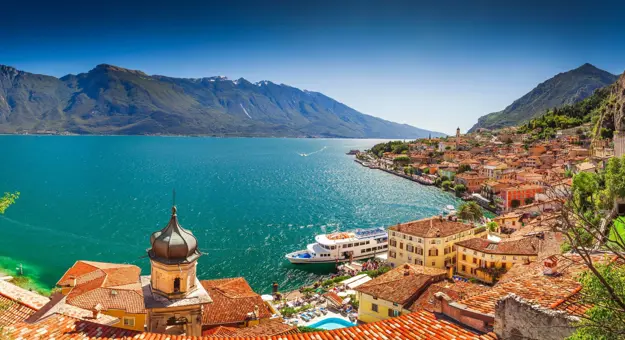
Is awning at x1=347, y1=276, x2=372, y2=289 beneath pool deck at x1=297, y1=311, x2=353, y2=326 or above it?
beneath

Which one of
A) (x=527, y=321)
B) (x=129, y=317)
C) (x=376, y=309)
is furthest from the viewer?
(x=376, y=309)

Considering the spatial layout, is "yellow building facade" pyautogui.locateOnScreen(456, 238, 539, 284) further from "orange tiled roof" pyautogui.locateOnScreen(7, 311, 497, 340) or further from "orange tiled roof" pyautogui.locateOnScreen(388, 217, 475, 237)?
"orange tiled roof" pyautogui.locateOnScreen(7, 311, 497, 340)

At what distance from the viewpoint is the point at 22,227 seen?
5003 cm

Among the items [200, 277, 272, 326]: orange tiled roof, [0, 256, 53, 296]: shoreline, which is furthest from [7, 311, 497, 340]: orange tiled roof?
[0, 256, 53, 296]: shoreline

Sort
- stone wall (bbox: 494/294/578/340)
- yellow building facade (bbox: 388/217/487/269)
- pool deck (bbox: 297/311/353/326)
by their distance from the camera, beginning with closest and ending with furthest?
stone wall (bbox: 494/294/578/340) → pool deck (bbox: 297/311/353/326) → yellow building facade (bbox: 388/217/487/269)

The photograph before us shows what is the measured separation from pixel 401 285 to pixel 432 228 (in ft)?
46.6

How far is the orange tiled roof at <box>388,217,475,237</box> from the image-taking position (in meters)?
35.0

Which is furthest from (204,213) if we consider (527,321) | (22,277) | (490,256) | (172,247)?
(527,321)

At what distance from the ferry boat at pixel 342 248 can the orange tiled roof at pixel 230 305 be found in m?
17.0

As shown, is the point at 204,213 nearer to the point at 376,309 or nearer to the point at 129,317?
the point at 376,309

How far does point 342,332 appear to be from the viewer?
7676 millimetres

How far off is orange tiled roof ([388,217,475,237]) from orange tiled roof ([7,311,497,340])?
27.9m

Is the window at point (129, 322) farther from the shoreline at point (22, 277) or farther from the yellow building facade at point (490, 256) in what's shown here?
the yellow building facade at point (490, 256)

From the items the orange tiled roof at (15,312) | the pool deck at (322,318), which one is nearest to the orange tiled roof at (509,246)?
the pool deck at (322,318)
